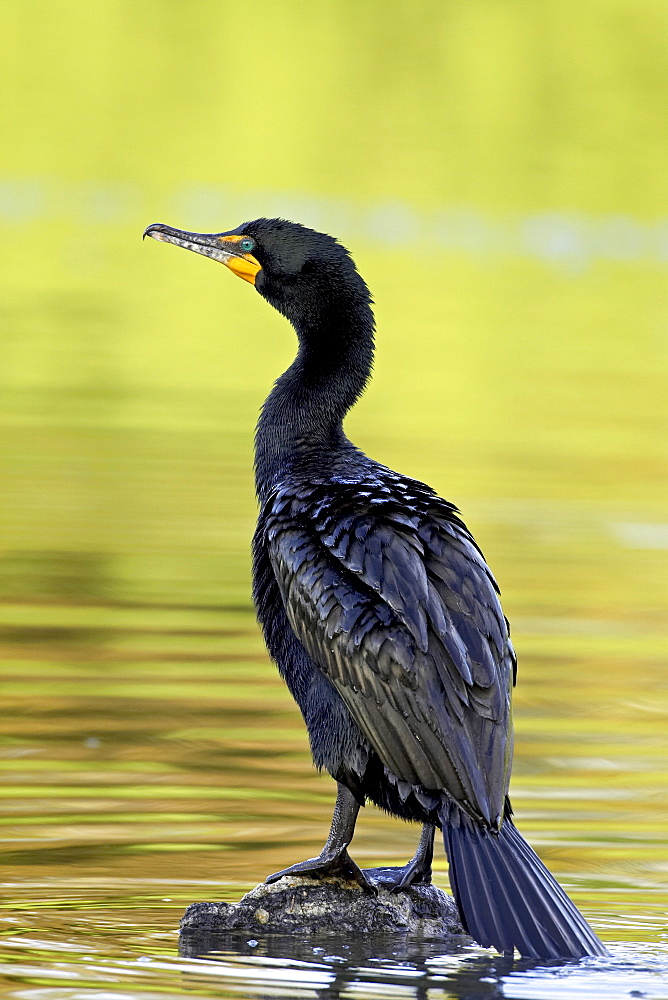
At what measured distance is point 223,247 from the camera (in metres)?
6.81

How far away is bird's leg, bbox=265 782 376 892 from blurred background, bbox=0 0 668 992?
0.35 metres

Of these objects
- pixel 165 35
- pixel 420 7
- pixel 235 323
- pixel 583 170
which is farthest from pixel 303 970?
pixel 420 7

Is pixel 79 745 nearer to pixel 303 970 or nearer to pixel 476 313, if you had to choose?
pixel 303 970

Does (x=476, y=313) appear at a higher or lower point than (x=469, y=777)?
higher

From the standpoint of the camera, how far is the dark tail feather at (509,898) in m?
4.95

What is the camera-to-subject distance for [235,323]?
87.3 ft

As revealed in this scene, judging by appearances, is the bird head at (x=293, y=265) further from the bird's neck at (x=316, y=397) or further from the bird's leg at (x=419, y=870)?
the bird's leg at (x=419, y=870)

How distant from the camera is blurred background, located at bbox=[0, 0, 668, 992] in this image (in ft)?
20.9

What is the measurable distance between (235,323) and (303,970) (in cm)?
2197

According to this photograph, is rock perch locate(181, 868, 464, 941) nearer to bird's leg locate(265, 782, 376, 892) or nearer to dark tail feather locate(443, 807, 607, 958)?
bird's leg locate(265, 782, 376, 892)

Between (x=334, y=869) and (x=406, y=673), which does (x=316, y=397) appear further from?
(x=334, y=869)

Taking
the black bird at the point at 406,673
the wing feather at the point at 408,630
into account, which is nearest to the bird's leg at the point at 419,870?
the black bird at the point at 406,673

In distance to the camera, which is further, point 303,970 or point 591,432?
point 591,432

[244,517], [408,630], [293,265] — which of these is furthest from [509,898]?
[244,517]
